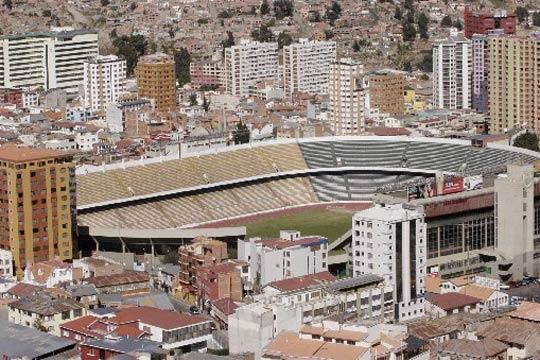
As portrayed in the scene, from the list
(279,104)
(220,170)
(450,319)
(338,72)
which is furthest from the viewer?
(279,104)

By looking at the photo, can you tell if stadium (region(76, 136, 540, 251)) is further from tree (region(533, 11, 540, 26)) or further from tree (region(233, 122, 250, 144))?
tree (region(533, 11, 540, 26))

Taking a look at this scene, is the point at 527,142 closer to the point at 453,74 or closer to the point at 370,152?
the point at 370,152

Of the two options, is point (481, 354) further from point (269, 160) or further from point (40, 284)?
point (269, 160)

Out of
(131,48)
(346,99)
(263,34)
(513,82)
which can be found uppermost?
(263,34)

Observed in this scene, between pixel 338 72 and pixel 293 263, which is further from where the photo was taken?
pixel 338 72

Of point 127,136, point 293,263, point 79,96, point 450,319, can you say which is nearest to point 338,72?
point 127,136

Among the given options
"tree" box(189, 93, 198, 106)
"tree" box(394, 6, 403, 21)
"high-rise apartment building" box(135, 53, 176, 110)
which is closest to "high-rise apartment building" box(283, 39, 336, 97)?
"tree" box(189, 93, 198, 106)

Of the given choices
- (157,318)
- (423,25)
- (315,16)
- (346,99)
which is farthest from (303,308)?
(315,16)
